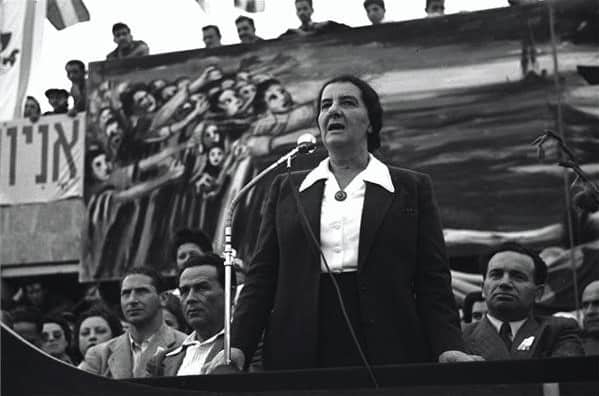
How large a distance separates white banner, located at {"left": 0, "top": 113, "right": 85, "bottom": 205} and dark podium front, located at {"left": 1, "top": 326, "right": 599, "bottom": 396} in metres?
5.74

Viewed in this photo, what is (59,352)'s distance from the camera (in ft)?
17.9

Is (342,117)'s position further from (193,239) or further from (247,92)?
(247,92)

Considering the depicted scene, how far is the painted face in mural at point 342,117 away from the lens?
2.98 metres

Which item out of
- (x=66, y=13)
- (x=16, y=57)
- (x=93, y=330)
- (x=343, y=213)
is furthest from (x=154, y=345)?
(x=66, y=13)

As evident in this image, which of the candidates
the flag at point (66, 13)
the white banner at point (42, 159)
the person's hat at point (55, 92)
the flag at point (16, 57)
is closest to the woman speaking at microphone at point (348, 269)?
the white banner at point (42, 159)

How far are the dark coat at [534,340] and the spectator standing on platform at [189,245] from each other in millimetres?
1543

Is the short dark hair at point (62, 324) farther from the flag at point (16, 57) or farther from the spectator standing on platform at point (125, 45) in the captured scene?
the flag at point (16, 57)

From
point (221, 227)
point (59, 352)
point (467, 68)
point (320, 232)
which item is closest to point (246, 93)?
point (221, 227)

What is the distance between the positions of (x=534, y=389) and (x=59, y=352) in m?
3.74

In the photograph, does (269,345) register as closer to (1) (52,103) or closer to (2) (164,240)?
(2) (164,240)

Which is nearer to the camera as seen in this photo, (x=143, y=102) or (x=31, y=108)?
(x=143, y=102)

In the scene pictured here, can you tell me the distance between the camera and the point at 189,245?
5070 millimetres

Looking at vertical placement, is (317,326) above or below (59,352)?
above

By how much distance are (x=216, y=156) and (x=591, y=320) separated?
3791mm
